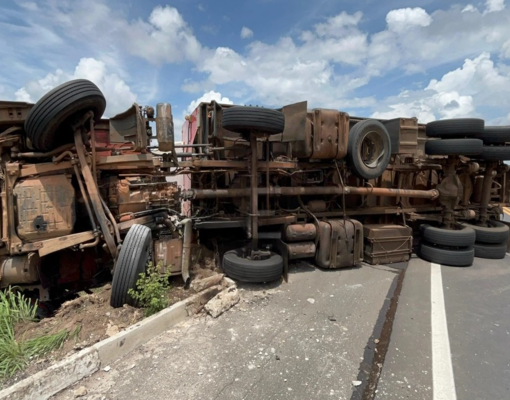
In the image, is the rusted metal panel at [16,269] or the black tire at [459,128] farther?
the black tire at [459,128]

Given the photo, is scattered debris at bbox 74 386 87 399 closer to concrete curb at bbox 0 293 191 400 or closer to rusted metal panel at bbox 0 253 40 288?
concrete curb at bbox 0 293 191 400

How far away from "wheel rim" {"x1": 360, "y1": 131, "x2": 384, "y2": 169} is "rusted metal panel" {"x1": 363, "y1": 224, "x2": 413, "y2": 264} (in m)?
1.23

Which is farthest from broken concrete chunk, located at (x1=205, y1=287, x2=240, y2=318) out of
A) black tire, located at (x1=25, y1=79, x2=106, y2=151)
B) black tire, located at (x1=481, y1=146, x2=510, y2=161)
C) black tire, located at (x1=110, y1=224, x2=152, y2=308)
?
black tire, located at (x1=481, y1=146, x2=510, y2=161)

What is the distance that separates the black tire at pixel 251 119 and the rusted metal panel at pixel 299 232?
69.1 inches

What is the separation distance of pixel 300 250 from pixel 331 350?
83.6 inches

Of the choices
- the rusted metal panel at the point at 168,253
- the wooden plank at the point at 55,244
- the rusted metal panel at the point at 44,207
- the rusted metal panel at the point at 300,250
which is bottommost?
the rusted metal panel at the point at 300,250

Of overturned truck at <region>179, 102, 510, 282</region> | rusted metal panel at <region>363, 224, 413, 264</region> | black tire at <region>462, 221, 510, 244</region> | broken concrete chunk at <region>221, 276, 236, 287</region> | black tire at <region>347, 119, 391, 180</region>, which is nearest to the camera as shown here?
broken concrete chunk at <region>221, 276, 236, 287</region>

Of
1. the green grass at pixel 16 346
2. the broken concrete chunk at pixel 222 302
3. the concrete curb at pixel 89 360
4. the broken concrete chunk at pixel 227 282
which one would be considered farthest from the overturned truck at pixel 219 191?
the green grass at pixel 16 346

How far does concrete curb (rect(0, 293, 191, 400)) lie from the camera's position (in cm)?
212

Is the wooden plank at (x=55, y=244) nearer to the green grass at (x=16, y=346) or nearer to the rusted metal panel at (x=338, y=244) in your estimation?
the green grass at (x=16, y=346)

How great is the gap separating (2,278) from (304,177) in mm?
4792

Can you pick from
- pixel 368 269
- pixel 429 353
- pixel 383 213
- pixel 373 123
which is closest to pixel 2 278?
pixel 429 353

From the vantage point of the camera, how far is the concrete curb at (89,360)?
212 centimetres

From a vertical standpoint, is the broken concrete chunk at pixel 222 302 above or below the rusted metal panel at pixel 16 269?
below
